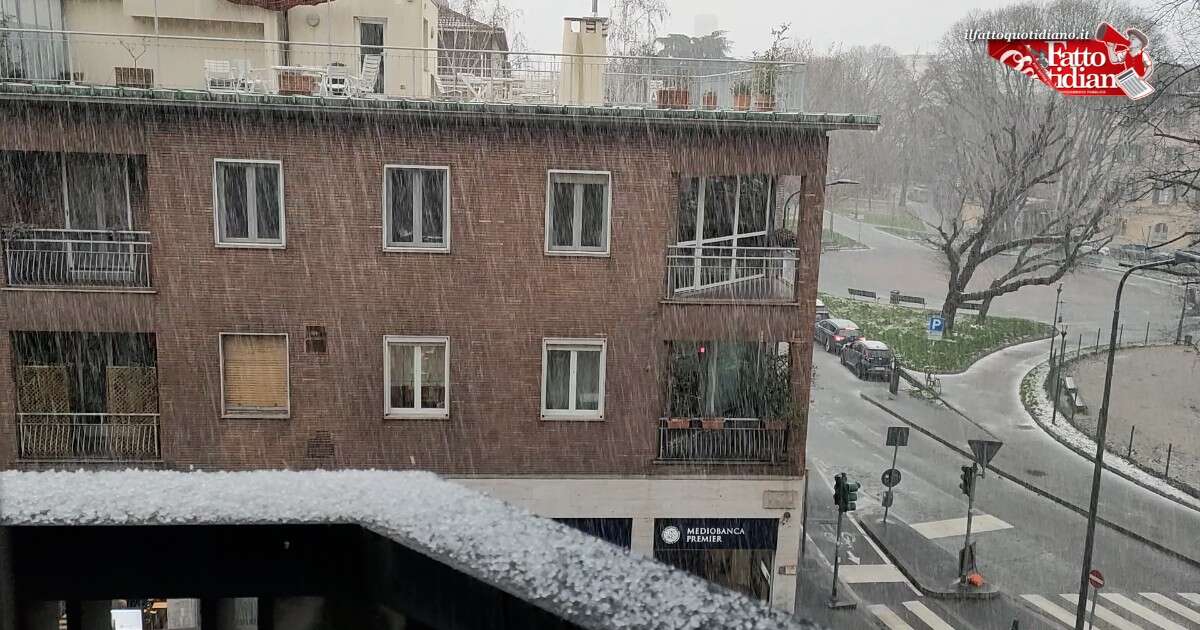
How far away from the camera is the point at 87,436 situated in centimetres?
1138

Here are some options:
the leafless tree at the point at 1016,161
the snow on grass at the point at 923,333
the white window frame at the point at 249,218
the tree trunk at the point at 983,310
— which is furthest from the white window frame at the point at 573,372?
the tree trunk at the point at 983,310

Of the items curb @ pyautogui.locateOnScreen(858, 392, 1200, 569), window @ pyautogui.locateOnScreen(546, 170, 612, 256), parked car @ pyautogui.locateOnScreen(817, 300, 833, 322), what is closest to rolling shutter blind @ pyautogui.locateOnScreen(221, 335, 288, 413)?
window @ pyautogui.locateOnScreen(546, 170, 612, 256)

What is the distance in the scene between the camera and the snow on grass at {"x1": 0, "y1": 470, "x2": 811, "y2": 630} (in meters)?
2.12

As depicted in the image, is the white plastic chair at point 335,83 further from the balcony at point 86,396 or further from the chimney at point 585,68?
the balcony at point 86,396

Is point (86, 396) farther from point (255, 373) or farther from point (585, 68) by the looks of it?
point (585, 68)

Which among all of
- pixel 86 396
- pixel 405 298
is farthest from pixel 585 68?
pixel 86 396

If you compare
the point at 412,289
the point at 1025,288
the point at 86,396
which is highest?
the point at 412,289

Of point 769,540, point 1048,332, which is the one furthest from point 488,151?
point 1048,332

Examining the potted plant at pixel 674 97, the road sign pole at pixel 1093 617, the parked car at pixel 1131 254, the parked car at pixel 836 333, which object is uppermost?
the potted plant at pixel 674 97

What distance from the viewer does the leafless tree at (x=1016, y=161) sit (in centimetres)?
3603

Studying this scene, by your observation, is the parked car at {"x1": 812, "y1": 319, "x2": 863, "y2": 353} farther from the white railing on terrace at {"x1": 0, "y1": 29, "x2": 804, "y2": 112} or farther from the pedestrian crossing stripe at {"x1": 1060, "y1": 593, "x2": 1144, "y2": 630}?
the white railing on terrace at {"x1": 0, "y1": 29, "x2": 804, "y2": 112}

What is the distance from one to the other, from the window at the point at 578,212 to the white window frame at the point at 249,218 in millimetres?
3356

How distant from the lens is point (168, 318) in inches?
433

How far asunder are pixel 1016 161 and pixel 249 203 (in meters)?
34.2
